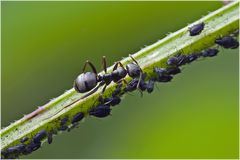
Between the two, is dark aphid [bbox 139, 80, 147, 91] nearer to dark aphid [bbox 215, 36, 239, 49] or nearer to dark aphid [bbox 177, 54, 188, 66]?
dark aphid [bbox 177, 54, 188, 66]

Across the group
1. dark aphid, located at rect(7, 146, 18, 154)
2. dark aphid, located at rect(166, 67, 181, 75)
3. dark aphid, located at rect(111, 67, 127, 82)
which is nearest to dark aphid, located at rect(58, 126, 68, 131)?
dark aphid, located at rect(7, 146, 18, 154)

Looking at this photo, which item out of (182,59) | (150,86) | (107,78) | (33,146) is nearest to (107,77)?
(107,78)

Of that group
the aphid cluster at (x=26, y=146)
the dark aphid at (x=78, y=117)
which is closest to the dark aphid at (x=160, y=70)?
the dark aphid at (x=78, y=117)

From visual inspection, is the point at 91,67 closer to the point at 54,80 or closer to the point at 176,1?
the point at 54,80

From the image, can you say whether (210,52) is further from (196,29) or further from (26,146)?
(26,146)

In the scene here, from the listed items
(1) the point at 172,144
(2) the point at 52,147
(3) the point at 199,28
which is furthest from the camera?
(2) the point at 52,147

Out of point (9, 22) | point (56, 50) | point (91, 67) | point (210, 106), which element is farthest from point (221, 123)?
point (9, 22)
